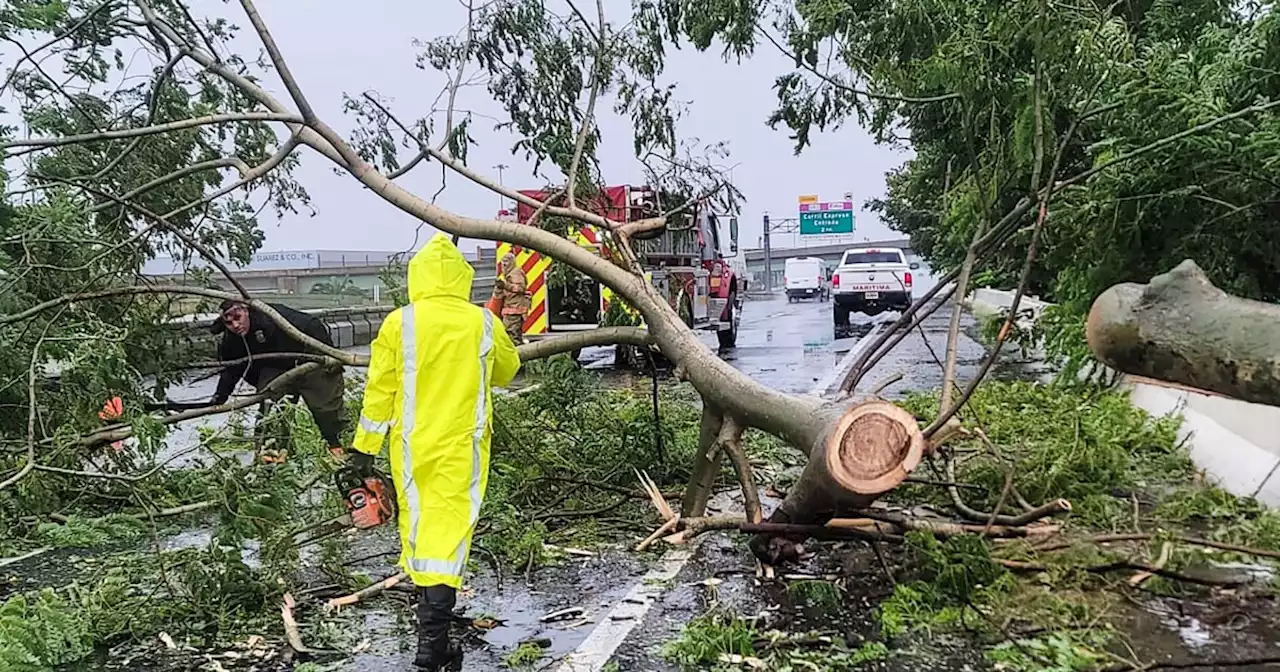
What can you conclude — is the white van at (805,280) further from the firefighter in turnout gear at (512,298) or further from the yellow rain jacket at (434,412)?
the yellow rain jacket at (434,412)

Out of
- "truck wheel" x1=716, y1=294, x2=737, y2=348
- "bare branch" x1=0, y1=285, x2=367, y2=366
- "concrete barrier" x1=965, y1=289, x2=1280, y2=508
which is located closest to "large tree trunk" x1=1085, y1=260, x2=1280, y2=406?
"concrete barrier" x1=965, y1=289, x2=1280, y2=508

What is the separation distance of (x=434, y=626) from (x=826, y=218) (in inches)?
1853

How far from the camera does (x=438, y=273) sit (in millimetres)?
3848

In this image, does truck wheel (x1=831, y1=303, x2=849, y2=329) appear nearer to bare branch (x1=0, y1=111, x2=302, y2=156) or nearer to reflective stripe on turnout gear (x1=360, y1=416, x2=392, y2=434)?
bare branch (x1=0, y1=111, x2=302, y2=156)

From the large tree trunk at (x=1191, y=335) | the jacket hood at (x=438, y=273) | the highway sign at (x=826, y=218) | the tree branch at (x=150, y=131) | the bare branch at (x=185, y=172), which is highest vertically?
the highway sign at (x=826, y=218)

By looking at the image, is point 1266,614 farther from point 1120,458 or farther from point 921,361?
point 921,361

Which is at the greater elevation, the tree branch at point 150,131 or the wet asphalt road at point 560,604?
the tree branch at point 150,131

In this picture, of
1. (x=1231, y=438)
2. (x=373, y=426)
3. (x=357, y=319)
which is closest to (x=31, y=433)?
(x=373, y=426)

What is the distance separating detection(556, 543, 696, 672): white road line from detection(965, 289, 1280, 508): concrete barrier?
1968 millimetres

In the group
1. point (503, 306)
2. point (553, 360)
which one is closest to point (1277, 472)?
point (553, 360)

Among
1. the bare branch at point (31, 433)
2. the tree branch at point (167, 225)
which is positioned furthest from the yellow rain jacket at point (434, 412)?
the tree branch at point (167, 225)

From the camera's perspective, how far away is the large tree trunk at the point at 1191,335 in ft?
8.53

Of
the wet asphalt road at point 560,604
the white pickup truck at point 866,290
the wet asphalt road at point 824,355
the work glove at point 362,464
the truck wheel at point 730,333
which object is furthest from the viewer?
the white pickup truck at point 866,290

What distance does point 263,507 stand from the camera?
4.48m
